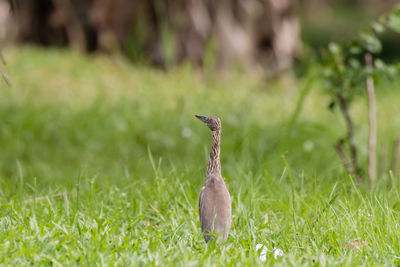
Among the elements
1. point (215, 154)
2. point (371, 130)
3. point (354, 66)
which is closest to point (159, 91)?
point (354, 66)

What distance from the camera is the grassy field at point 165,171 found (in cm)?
248

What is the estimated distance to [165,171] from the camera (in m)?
4.07

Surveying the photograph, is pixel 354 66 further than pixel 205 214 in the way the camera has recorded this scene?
Yes

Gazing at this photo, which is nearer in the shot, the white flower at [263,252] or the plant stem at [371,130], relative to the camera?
the white flower at [263,252]

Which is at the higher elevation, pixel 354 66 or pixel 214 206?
pixel 354 66

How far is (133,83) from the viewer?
8.35m

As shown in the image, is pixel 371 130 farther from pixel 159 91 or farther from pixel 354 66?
pixel 159 91

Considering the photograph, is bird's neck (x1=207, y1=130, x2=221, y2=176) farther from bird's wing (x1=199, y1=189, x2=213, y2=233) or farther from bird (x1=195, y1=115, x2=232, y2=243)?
bird's wing (x1=199, y1=189, x2=213, y2=233)

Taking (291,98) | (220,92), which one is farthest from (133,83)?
(291,98)

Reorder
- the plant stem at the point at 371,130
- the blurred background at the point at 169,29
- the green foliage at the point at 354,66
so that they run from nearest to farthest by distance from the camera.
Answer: the green foliage at the point at 354,66 < the plant stem at the point at 371,130 < the blurred background at the point at 169,29

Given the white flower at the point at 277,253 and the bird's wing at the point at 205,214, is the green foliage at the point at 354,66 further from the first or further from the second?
the bird's wing at the point at 205,214

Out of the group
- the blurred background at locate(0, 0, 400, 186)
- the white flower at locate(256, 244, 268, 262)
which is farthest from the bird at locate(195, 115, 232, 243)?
the blurred background at locate(0, 0, 400, 186)

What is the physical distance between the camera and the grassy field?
248 centimetres

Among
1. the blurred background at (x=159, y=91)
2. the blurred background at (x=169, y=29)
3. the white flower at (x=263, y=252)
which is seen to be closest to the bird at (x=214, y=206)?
the white flower at (x=263, y=252)
